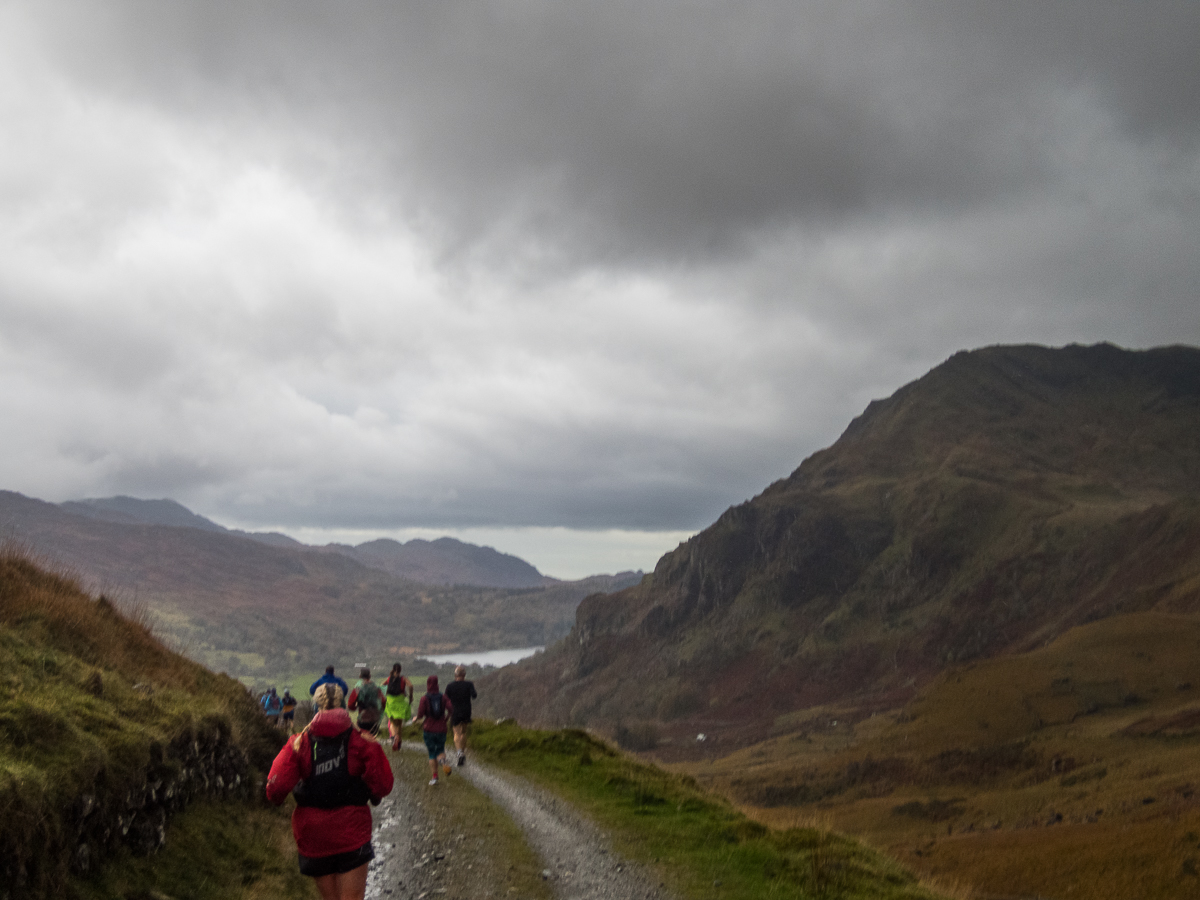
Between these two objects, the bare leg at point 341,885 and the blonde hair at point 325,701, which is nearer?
the blonde hair at point 325,701

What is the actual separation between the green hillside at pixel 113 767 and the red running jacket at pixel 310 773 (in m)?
3.00

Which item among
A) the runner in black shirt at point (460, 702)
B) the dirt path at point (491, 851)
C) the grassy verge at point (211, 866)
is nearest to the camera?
the grassy verge at point (211, 866)

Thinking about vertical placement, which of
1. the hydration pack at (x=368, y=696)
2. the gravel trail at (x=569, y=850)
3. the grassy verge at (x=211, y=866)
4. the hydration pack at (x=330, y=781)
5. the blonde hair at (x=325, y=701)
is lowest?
the gravel trail at (x=569, y=850)

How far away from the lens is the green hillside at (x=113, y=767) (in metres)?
9.36

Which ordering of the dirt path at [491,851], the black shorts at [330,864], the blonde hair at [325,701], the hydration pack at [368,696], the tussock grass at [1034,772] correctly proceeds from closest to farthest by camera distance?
the blonde hair at [325,701], the black shorts at [330,864], the dirt path at [491,851], the hydration pack at [368,696], the tussock grass at [1034,772]

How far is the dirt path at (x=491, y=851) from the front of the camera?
1367 cm

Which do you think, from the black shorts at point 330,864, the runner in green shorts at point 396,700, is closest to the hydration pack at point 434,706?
→ the runner in green shorts at point 396,700

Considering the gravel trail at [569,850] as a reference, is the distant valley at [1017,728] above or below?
below

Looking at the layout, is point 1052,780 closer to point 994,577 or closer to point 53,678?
point 53,678

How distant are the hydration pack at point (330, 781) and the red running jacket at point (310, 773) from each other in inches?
2.2

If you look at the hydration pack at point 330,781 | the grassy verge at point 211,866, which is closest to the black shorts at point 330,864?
the hydration pack at point 330,781

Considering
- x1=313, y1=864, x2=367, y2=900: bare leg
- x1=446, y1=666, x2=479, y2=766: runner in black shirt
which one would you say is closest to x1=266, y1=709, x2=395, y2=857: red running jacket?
x1=313, y1=864, x2=367, y2=900: bare leg

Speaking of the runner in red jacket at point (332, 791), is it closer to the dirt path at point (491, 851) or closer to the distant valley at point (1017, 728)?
the dirt path at point (491, 851)

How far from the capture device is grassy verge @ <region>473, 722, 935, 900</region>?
47.3 feet
